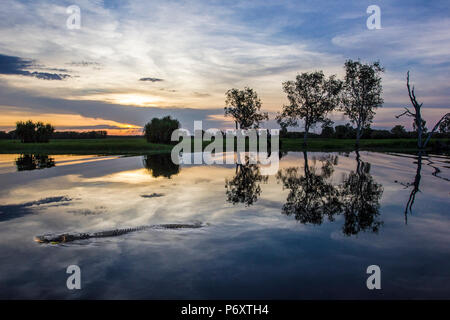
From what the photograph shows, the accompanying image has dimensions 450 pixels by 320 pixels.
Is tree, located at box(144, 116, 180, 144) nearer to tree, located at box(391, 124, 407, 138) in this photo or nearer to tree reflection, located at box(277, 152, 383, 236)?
tree reflection, located at box(277, 152, 383, 236)

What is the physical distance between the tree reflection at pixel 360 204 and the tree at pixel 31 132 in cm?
6953

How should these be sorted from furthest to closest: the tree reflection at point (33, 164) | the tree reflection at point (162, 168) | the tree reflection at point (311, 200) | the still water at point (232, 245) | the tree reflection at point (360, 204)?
the tree reflection at point (33, 164), the tree reflection at point (162, 168), the tree reflection at point (311, 200), the tree reflection at point (360, 204), the still water at point (232, 245)

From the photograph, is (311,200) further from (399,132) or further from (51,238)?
(399,132)

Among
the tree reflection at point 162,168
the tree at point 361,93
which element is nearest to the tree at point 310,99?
the tree at point 361,93

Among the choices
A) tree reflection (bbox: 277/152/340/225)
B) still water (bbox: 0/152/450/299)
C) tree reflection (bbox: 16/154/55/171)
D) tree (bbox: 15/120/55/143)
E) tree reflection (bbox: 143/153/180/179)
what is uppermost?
tree (bbox: 15/120/55/143)

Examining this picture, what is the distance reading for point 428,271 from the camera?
236 inches

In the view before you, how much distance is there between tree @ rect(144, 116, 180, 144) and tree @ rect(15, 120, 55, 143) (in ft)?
74.0

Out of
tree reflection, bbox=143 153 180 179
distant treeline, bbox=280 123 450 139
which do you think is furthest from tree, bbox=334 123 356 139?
tree reflection, bbox=143 153 180 179

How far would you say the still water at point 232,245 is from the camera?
534cm

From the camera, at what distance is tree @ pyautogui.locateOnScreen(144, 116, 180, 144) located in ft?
240

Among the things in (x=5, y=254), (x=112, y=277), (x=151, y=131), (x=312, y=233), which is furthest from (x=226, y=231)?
(x=151, y=131)

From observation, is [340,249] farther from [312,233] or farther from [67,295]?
[67,295]

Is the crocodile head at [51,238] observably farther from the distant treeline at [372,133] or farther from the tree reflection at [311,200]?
the distant treeline at [372,133]

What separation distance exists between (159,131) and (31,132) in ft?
91.3
